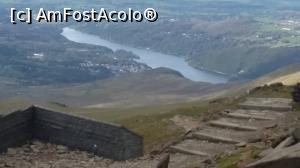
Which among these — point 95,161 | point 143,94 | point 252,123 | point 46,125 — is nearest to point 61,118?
point 46,125

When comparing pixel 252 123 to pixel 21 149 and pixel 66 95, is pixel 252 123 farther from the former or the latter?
pixel 66 95

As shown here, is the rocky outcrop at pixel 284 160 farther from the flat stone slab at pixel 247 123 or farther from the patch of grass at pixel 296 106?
the patch of grass at pixel 296 106

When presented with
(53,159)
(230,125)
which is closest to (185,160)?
(230,125)

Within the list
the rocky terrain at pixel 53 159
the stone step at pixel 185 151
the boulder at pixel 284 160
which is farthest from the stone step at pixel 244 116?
the boulder at pixel 284 160

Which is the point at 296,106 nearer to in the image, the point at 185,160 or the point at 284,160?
the point at 185,160

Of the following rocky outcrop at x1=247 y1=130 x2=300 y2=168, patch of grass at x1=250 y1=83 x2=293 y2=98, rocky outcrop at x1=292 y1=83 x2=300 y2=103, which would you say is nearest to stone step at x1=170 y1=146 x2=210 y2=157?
rocky outcrop at x1=292 y1=83 x2=300 y2=103

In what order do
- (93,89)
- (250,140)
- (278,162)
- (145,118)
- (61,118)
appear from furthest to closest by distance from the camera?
(93,89)
(145,118)
(61,118)
(250,140)
(278,162)

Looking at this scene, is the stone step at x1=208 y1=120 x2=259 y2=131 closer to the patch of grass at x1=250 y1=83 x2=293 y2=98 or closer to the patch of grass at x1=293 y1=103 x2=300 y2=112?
the patch of grass at x1=293 y1=103 x2=300 y2=112
